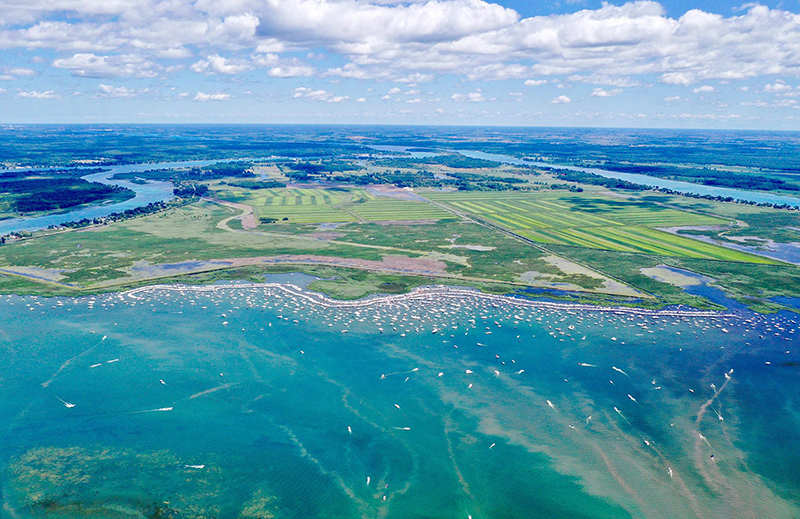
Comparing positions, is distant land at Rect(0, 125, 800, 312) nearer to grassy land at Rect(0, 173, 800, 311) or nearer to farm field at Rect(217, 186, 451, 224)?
grassy land at Rect(0, 173, 800, 311)

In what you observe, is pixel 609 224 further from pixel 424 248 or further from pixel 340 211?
pixel 340 211

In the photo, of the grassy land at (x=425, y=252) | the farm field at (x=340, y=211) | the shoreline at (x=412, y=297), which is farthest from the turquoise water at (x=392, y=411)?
the farm field at (x=340, y=211)

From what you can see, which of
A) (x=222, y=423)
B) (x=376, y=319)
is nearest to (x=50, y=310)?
(x=222, y=423)

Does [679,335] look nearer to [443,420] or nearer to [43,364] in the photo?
[443,420]

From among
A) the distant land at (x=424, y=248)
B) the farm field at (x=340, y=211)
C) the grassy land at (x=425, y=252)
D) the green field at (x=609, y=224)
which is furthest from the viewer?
the farm field at (x=340, y=211)

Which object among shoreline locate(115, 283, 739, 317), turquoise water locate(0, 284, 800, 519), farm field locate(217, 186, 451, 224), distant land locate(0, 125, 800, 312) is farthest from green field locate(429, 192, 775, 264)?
turquoise water locate(0, 284, 800, 519)

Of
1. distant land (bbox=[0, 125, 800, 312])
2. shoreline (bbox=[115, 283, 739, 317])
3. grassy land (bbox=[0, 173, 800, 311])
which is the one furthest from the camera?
grassy land (bbox=[0, 173, 800, 311])

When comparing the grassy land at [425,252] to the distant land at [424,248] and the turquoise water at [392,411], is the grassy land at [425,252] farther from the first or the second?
the turquoise water at [392,411]
